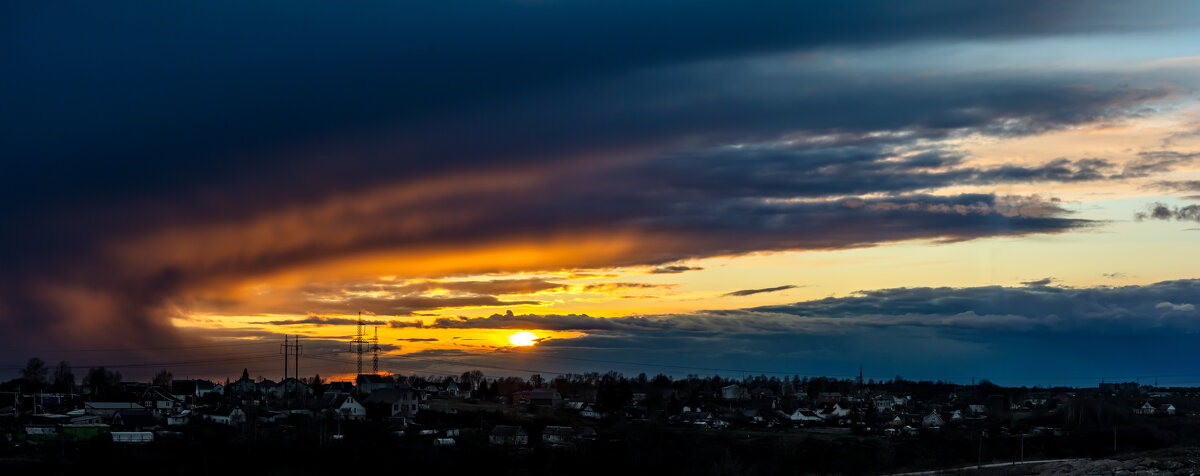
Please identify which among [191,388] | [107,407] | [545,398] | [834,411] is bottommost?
[834,411]

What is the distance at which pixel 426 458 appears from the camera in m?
80.1

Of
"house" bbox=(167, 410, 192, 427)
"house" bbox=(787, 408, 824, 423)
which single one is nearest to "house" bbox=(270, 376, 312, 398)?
"house" bbox=(167, 410, 192, 427)

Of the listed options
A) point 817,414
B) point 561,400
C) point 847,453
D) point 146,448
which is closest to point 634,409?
point 561,400

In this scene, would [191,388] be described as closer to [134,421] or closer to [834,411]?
[134,421]

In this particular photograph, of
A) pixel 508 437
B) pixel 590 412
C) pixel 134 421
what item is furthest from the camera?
pixel 590 412

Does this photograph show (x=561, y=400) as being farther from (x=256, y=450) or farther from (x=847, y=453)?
(x=256, y=450)

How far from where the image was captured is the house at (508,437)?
306 feet

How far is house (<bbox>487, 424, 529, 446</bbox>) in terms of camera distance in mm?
93312

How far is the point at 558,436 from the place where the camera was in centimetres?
9931

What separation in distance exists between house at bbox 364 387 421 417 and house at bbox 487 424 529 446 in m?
22.3

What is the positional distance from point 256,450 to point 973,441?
3006 inches

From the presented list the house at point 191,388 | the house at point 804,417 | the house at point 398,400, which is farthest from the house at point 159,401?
the house at point 804,417

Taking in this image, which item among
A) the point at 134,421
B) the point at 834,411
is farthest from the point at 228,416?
the point at 834,411

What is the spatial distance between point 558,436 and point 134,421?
4057cm
